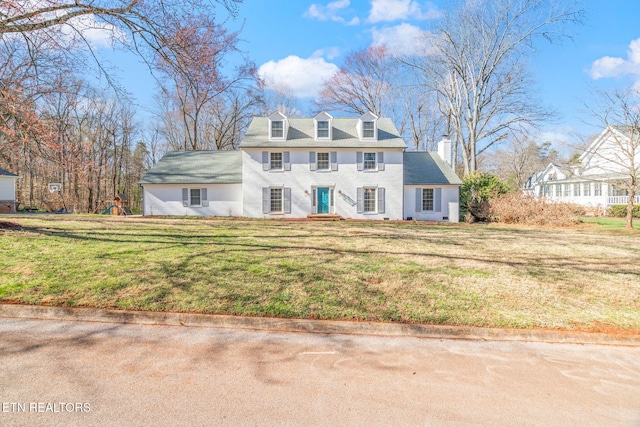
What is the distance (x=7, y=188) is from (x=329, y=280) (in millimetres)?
33231

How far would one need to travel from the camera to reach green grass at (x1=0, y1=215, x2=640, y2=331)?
4.33 meters

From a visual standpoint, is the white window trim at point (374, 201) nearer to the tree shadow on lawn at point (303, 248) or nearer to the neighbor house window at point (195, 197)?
the neighbor house window at point (195, 197)

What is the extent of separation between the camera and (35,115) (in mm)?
6828

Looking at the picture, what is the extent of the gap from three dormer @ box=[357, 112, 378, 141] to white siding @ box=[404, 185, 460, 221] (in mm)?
3728

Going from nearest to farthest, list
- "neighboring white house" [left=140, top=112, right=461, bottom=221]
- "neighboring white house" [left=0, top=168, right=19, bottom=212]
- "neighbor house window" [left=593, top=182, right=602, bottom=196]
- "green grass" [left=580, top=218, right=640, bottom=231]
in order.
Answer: "green grass" [left=580, top=218, right=640, bottom=231] → "neighboring white house" [left=140, top=112, right=461, bottom=221] → "neighboring white house" [left=0, top=168, right=19, bottom=212] → "neighbor house window" [left=593, top=182, right=602, bottom=196]

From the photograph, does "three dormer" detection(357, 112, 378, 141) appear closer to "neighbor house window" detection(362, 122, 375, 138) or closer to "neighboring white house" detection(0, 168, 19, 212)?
"neighbor house window" detection(362, 122, 375, 138)

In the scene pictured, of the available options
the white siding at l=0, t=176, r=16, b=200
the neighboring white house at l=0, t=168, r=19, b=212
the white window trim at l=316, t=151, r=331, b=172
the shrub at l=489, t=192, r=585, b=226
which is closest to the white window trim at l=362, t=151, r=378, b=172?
the white window trim at l=316, t=151, r=331, b=172

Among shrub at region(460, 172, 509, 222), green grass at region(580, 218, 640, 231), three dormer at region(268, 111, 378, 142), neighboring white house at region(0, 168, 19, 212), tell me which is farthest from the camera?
neighboring white house at region(0, 168, 19, 212)

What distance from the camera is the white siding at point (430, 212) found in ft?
65.9

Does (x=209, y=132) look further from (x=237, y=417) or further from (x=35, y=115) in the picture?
(x=237, y=417)

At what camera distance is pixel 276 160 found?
19500mm

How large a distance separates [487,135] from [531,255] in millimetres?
22456

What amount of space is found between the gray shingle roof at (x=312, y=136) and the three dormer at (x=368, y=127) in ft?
1.07

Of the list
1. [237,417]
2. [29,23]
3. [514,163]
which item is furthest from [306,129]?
[514,163]
